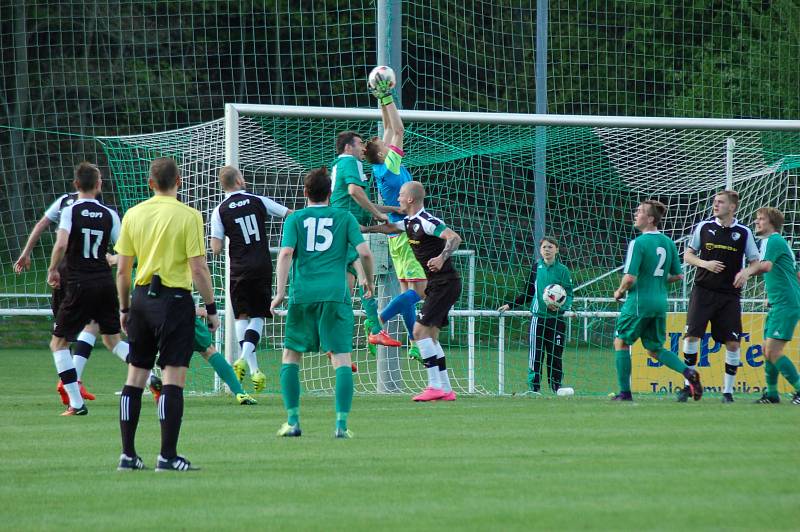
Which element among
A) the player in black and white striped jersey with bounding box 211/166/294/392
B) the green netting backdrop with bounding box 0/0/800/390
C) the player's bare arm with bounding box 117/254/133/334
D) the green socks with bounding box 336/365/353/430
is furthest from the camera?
the green netting backdrop with bounding box 0/0/800/390

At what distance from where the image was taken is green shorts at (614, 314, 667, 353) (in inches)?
485

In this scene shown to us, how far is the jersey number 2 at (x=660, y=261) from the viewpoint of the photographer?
1234 centimetres

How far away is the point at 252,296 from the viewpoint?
Answer: 482 inches

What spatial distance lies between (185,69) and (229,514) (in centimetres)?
2317

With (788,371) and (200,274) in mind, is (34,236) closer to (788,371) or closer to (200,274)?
(200,274)

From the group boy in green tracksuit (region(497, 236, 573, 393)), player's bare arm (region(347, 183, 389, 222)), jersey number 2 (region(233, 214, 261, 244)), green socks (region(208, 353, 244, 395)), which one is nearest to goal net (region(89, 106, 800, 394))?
boy in green tracksuit (region(497, 236, 573, 393))

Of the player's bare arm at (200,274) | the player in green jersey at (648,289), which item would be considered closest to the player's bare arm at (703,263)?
the player in green jersey at (648,289)

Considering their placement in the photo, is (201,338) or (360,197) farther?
(360,197)

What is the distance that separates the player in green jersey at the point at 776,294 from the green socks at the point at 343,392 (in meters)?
5.27

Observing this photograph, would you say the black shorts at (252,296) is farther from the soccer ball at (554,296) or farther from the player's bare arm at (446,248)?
the soccer ball at (554,296)

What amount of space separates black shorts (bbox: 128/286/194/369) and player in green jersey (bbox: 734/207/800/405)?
6.92 m

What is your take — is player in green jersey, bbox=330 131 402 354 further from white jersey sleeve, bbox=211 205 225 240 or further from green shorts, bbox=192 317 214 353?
green shorts, bbox=192 317 214 353

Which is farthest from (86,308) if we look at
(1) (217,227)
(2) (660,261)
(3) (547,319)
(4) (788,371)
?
(4) (788,371)

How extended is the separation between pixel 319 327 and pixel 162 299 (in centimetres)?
177
